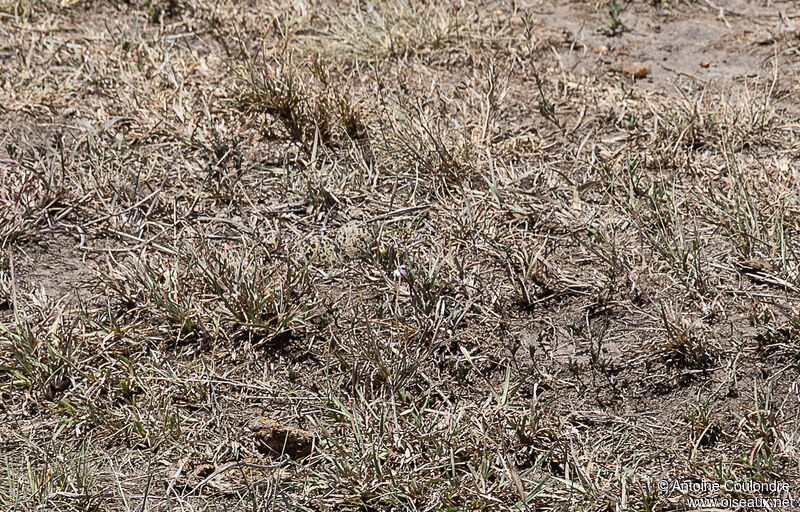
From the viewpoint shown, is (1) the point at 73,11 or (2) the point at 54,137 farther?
(1) the point at 73,11

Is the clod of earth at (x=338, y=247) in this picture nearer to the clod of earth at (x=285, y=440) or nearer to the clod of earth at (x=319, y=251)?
the clod of earth at (x=319, y=251)

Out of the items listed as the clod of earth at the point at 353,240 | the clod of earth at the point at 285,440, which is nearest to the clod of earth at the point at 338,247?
the clod of earth at the point at 353,240

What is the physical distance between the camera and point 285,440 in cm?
237

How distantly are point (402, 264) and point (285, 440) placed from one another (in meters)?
0.83

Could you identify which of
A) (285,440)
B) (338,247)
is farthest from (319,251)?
(285,440)

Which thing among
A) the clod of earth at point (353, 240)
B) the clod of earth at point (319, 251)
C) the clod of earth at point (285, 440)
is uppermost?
the clod of earth at point (353, 240)

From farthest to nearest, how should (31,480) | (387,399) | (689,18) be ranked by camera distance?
(689,18), (387,399), (31,480)

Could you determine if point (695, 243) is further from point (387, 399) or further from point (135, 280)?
point (135, 280)

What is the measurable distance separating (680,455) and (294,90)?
2167mm

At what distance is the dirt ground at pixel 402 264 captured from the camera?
232cm

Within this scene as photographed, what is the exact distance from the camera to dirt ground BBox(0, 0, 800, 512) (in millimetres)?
2324

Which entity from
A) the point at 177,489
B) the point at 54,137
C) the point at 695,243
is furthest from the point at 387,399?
the point at 54,137

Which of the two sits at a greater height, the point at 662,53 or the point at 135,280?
the point at 662,53

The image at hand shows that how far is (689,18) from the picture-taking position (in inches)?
171
